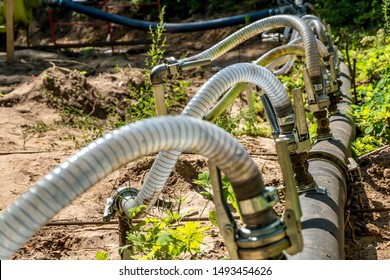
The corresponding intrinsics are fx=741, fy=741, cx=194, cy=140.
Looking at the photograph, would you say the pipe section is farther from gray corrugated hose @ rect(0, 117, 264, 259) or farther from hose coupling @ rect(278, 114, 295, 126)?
gray corrugated hose @ rect(0, 117, 264, 259)

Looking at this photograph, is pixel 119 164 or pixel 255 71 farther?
pixel 255 71

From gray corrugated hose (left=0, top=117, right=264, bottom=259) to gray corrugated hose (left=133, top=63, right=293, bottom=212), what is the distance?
27.2 inches

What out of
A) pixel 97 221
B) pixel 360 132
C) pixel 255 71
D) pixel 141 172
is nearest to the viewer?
pixel 255 71

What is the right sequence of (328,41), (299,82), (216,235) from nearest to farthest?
1. (216,235)
2. (328,41)
3. (299,82)

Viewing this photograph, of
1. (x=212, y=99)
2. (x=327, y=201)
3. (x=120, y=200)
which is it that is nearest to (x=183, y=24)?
(x=120, y=200)

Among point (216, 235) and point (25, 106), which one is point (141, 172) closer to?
point (216, 235)

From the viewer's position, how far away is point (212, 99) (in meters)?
2.34

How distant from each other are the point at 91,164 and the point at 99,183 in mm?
→ 3022

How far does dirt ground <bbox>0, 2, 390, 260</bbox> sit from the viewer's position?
143 inches

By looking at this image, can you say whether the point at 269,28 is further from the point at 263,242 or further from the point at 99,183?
the point at 263,242

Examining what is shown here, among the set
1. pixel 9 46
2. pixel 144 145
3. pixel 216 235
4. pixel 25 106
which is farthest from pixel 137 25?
pixel 144 145

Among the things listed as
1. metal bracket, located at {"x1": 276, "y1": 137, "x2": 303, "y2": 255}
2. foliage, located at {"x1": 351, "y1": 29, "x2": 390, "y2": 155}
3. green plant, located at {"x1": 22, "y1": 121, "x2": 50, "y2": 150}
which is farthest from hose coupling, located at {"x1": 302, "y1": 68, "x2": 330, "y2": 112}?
green plant, located at {"x1": 22, "y1": 121, "x2": 50, "y2": 150}

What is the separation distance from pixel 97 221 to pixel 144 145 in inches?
97.4

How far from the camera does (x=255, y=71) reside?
2.63m
